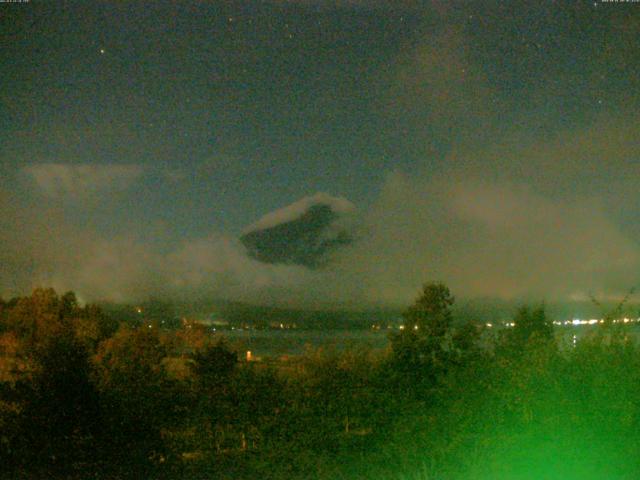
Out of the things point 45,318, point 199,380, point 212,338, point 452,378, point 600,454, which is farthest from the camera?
point 212,338

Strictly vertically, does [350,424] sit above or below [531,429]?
below

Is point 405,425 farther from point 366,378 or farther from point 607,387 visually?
point 366,378

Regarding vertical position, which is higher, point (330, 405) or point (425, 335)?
point (425, 335)

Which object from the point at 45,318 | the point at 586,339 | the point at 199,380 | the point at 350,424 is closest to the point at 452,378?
the point at 586,339

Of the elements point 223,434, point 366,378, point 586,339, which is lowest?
point 223,434

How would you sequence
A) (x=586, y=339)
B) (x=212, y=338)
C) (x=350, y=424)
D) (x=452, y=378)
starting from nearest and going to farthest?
(x=586, y=339), (x=452, y=378), (x=350, y=424), (x=212, y=338)

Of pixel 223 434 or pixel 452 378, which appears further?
pixel 223 434

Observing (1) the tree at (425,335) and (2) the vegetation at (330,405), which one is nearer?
(2) the vegetation at (330,405)

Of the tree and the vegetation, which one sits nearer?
the vegetation
